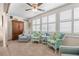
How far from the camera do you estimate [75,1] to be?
202 centimetres

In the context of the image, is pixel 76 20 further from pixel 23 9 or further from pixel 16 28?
pixel 16 28

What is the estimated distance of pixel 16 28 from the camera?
2371mm

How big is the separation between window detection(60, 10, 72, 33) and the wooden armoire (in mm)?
793

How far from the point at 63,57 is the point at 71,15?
0.81 m

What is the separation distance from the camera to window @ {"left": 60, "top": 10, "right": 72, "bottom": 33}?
229 centimetres

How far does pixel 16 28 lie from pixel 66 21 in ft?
3.28

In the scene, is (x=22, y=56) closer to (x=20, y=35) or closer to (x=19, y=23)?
(x=20, y=35)

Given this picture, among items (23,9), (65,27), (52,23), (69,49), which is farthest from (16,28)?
(69,49)

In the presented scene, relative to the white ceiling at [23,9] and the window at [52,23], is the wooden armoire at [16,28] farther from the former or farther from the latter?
the window at [52,23]

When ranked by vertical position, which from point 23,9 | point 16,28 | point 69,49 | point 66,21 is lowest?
point 69,49

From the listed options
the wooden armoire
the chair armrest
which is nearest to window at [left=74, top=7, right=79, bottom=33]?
the chair armrest

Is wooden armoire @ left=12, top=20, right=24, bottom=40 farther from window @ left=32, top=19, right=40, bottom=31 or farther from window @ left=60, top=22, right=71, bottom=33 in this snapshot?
window @ left=60, top=22, right=71, bottom=33

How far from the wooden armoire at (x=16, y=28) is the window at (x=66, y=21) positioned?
2.60ft

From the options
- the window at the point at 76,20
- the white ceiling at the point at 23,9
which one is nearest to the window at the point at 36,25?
the white ceiling at the point at 23,9
